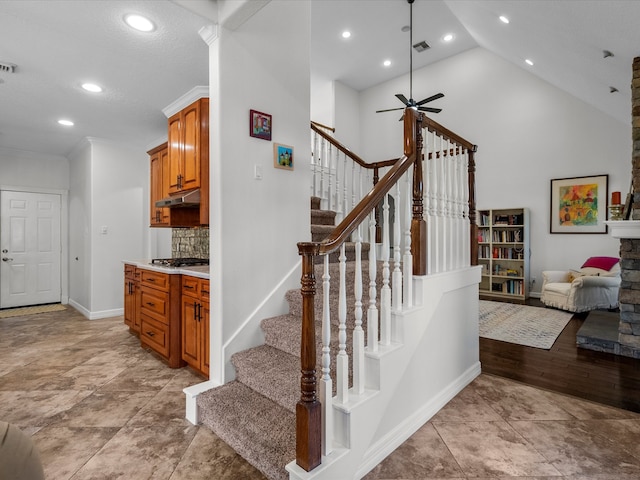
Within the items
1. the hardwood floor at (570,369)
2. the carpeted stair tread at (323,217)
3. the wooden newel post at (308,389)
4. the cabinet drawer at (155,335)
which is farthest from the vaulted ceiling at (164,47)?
the hardwood floor at (570,369)

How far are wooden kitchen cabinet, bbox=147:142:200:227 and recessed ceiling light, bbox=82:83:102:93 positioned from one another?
788 millimetres

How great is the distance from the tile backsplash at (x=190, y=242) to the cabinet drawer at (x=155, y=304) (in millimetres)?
914

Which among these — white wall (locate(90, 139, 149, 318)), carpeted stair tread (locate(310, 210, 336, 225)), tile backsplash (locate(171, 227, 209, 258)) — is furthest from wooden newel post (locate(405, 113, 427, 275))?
white wall (locate(90, 139, 149, 318))

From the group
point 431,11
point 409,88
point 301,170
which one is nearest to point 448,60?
Result: point 409,88

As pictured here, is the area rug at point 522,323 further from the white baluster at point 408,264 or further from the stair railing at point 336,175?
the white baluster at point 408,264

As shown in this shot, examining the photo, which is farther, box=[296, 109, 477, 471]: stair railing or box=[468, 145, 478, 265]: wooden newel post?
box=[468, 145, 478, 265]: wooden newel post

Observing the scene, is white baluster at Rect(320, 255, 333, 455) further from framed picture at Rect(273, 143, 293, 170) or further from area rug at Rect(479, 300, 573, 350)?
area rug at Rect(479, 300, 573, 350)

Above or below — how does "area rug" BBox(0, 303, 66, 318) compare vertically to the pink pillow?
below

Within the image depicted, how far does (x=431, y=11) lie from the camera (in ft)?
18.1

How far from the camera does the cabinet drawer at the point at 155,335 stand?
3029 mm

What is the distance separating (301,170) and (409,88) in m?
6.16

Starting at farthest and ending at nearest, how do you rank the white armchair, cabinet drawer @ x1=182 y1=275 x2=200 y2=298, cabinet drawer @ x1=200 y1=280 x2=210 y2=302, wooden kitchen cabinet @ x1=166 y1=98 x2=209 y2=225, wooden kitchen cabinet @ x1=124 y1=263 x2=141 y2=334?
the white armchair, wooden kitchen cabinet @ x1=124 y1=263 x2=141 y2=334, wooden kitchen cabinet @ x1=166 y1=98 x2=209 y2=225, cabinet drawer @ x1=182 y1=275 x2=200 y2=298, cabinet drawer @ x1=200 y1=280 x2=210 y2=302

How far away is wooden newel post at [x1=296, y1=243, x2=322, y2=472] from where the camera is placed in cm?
140

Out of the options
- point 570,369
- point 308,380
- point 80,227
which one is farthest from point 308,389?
point 80,227
